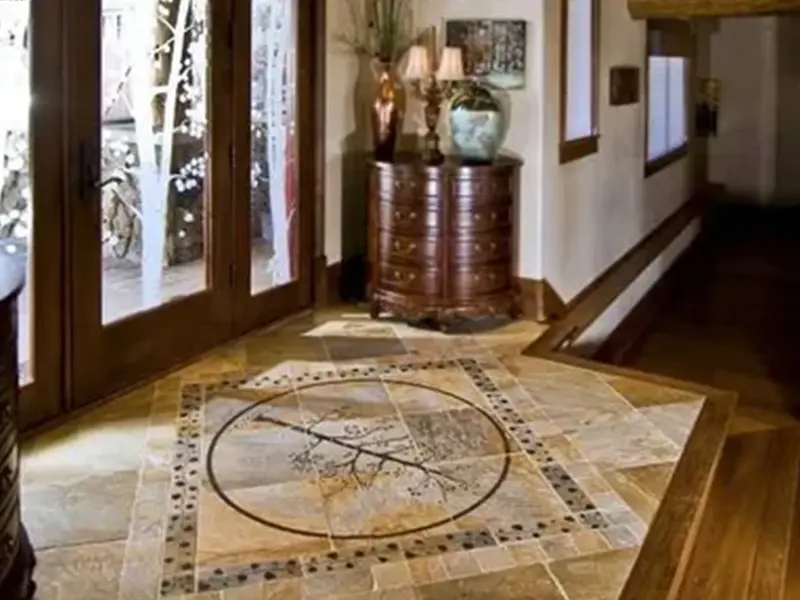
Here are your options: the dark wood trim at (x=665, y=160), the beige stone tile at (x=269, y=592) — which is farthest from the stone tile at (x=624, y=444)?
the dark wood trim at (x=665, y=160)

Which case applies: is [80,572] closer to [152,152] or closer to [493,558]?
[493,558]

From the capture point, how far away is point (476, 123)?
200 inches

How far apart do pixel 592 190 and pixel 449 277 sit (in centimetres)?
165

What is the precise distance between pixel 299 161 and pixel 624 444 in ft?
8.10

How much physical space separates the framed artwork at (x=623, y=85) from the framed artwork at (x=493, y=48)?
1504 millimetres

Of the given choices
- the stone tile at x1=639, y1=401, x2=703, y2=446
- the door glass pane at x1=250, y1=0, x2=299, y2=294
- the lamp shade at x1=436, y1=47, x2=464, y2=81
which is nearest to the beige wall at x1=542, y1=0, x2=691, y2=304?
the lamp shade at x1=436, y1=47, x2=464, y2=81

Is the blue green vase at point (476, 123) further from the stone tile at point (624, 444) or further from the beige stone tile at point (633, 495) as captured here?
the beige stone tile at point (633, 495)

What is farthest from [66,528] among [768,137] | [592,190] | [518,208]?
[768,137]

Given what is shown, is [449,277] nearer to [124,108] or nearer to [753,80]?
[124,108]

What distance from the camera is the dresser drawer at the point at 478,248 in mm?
5105

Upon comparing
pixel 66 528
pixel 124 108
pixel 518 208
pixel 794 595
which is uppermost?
pixel 124 108

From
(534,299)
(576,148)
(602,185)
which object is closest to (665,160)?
(602,185)

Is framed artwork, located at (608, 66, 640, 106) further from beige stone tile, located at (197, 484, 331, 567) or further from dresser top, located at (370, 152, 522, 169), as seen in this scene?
beige stone tile, located at (197, 484, 331, 567)

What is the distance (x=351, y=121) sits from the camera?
5633 millimetres
